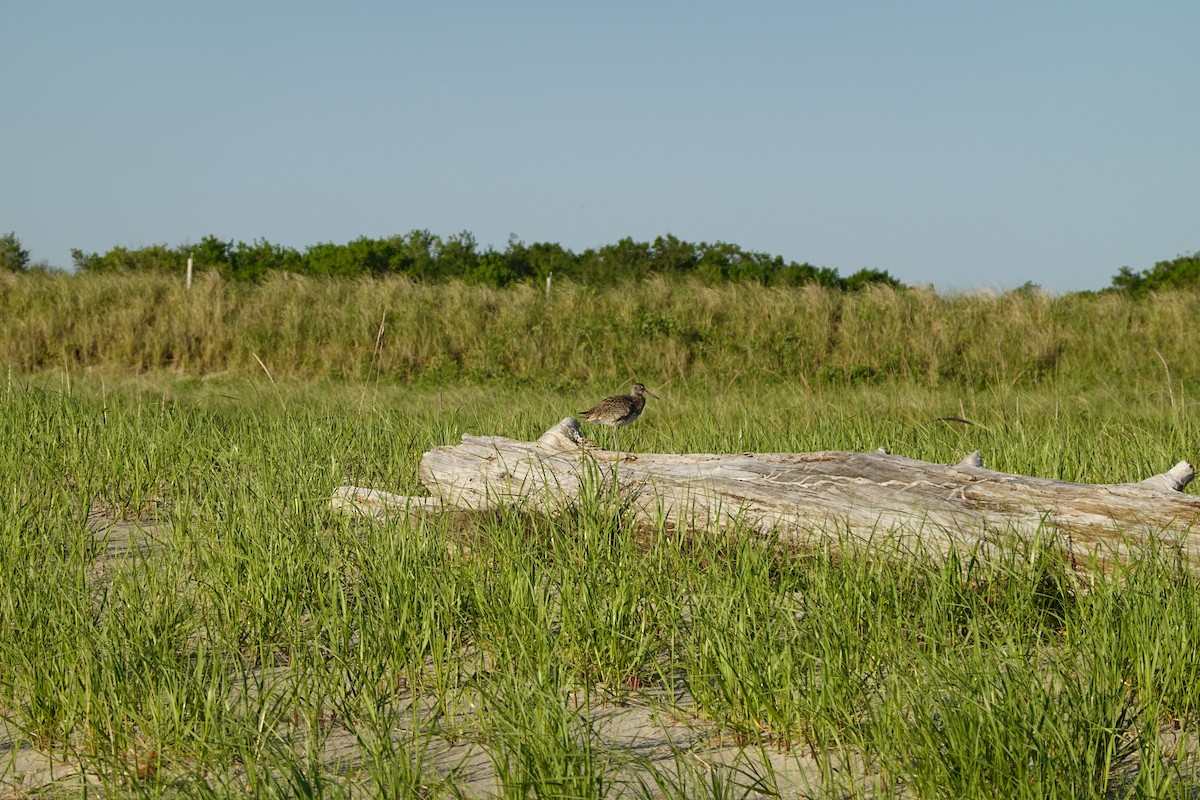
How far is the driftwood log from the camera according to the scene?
3527mm

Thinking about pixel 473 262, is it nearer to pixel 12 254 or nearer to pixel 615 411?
pixel 12 254

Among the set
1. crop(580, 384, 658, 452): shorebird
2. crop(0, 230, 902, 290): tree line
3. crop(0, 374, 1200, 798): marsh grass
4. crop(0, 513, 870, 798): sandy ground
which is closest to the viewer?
crop(0, 374, 1200, 798): marsh grass

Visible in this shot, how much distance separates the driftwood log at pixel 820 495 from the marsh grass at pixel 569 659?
0.10 meters

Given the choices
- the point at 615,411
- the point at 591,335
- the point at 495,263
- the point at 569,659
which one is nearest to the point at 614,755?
the point at 569,659

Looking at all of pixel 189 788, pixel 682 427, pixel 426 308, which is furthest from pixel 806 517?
pixel 426 308

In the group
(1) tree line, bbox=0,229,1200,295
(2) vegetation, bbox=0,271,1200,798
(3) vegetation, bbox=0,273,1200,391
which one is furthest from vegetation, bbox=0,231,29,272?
(2) vegetation, bbox=0,271,1200,798

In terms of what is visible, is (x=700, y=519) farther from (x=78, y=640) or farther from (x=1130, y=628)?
(x=78, y=640)

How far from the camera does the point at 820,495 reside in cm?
380

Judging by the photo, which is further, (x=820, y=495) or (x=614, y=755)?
(x=820, y=495)

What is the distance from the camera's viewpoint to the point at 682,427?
296 inches

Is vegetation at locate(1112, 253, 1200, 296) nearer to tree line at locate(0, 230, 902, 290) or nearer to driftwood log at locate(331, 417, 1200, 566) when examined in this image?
tree line at locate(0, 230, 902, 290)

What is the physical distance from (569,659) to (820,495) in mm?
1382

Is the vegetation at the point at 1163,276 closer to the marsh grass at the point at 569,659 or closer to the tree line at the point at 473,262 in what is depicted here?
the tree line at the point at 473,262

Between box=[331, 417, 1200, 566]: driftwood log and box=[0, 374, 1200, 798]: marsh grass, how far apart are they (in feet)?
0.34
